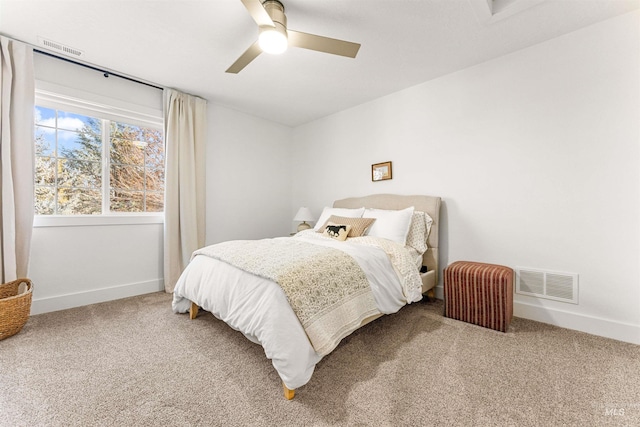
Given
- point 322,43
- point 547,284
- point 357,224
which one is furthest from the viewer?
point 357,224

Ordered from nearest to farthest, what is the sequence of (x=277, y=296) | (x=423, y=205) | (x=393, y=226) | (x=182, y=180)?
(x=277, y=296), (x=393, y=226), (x=423, y=205), (x=182, y=180)

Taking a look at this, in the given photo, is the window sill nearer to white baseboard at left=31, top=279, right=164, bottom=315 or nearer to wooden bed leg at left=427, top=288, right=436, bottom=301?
white baseboard at left=31, top=279, right=164, bottom=315

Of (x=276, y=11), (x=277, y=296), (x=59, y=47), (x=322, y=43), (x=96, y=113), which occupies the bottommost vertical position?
(x=277, y=296)

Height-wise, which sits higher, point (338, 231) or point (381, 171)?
point (381, 171)

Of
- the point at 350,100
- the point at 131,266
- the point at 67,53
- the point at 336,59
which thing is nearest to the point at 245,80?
the point at 336,59

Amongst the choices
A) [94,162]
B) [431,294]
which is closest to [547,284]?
[431,294]

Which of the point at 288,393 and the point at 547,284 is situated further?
the point at 547,284

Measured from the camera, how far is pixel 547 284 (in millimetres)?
2365


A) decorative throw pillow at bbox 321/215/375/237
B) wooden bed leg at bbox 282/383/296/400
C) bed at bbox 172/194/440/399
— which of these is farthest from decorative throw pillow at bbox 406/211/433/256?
wooden bed leg at bbox 282/383/296/400

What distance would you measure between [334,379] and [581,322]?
2130 mm

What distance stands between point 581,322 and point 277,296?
97.9 inches

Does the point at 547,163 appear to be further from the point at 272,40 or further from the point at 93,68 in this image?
the point at 93,68

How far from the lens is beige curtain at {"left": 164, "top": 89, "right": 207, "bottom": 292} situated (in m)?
3.26

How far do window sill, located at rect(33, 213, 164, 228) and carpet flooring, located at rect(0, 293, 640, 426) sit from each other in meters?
0.93
